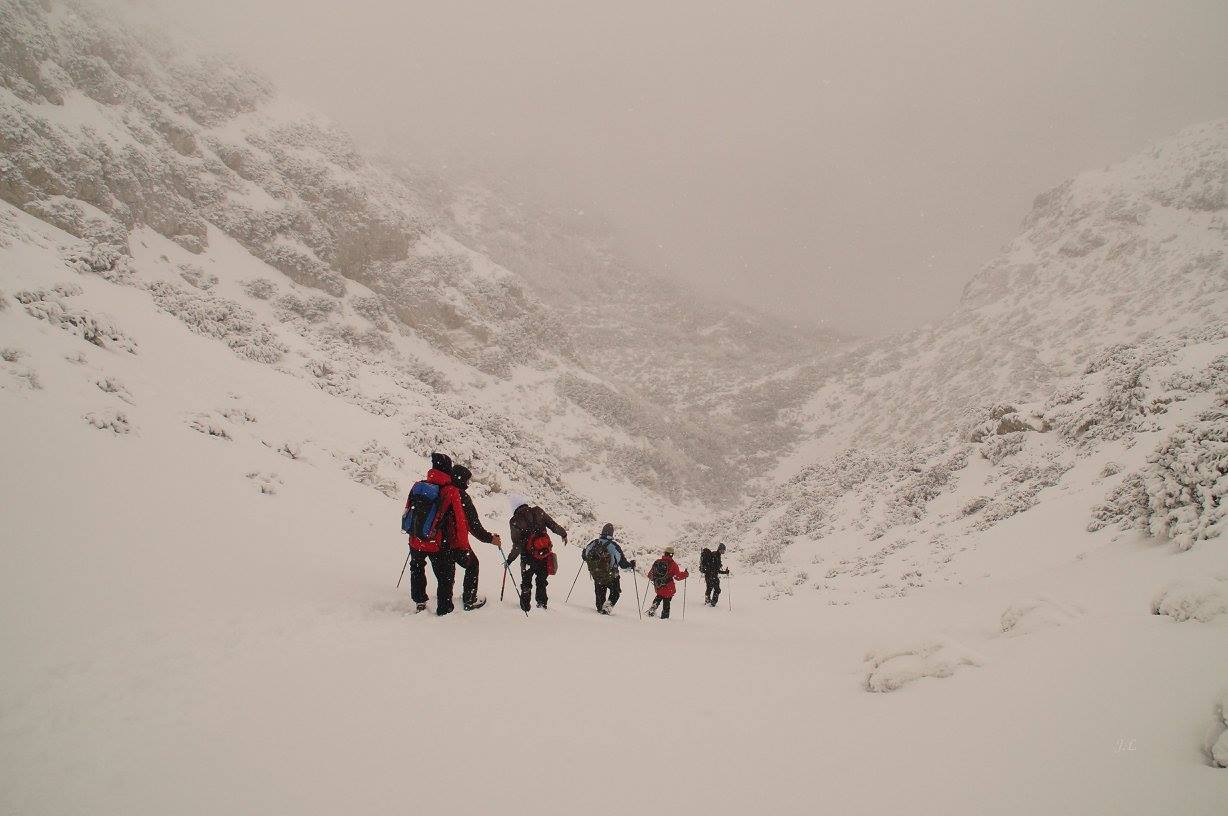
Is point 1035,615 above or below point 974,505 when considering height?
below

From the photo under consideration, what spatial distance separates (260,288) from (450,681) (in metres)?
32.5

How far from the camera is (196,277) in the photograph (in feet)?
89.0

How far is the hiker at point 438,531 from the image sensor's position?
6031mm

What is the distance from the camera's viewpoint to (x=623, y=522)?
3003cm

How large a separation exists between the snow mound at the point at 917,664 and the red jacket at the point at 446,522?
431 centimetres

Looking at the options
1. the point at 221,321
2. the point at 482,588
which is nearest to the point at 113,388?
the point at 482,588

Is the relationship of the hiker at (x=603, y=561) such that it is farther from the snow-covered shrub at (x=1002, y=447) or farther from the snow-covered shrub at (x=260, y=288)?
the snow-covered shrub at (x=260, y=288)

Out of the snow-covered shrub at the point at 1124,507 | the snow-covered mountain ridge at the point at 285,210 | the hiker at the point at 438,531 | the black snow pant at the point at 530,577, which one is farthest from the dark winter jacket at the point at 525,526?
the snow-covered mountain ridge at the point at 285,210

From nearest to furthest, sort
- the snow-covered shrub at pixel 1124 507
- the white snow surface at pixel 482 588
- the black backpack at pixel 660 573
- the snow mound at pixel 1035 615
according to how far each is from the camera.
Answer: the white snow surface at pixel 482 588, the snow mound at pixel 1035 615, the snow-covered shrub at pixel 1124 507, the black backpack at pixel 660 573

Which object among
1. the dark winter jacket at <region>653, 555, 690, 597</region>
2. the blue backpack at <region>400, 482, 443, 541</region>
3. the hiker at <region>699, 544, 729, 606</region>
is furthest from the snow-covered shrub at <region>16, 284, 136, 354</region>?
the hiker at <region>699, 544, 729, 606</region>

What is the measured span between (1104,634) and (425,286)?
125 feet

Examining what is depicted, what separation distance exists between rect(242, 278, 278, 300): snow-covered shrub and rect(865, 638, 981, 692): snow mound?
34.0 meters

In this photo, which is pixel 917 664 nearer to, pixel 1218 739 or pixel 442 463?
pixel 1218 739

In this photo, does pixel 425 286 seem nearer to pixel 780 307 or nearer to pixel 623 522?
pixel 623 522
